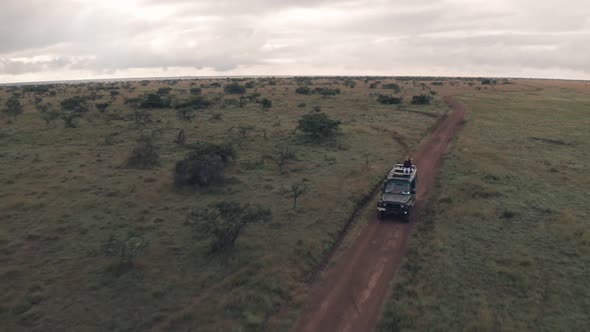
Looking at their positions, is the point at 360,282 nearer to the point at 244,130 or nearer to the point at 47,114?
the point at 244,130

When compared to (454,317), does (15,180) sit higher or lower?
higher

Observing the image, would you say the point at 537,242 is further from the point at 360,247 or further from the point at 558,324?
the point at 360,247

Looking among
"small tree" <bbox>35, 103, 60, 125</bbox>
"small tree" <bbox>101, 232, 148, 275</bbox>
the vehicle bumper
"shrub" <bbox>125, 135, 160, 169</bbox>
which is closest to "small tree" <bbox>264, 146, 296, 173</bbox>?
"shrub" <bbox>125, 135, 160, 169</bbox>

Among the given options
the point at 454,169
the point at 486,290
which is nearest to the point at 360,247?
the point at 486,290

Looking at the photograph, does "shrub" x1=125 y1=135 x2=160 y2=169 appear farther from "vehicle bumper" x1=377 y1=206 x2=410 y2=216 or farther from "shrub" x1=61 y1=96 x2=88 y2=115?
"shrub" x1=61 y1=96 x2=88 y2=115

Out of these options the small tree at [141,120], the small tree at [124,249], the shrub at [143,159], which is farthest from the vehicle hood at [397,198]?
the small tree at [141,120]

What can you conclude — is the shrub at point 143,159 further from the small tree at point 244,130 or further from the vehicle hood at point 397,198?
the vehicle hood at point 397,198

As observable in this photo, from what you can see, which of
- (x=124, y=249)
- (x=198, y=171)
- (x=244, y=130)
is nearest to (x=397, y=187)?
(x=198, y=171)
